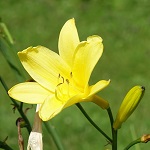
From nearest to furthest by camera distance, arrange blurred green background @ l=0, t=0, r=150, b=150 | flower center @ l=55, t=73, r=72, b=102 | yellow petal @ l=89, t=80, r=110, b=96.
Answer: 1. yellow petal @ l=89, t=80, r=110, b=96
2. flower center @ l=55, t=73, r=72, b=102
3. blurred green background @ l=0, t=0, r=150, b=150

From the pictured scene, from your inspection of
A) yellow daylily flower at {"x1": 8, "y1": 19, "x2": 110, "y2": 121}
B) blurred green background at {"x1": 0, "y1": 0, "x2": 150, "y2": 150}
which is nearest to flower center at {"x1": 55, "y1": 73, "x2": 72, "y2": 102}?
yellow daylily flower at {"x1": 8, "y1": 19, "x2": 110, "y2": 121}

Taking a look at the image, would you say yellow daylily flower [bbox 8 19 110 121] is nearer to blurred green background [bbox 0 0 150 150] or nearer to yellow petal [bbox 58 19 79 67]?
yellow petal [bbox 58 19 79 67]

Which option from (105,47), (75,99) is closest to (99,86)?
(75,99)

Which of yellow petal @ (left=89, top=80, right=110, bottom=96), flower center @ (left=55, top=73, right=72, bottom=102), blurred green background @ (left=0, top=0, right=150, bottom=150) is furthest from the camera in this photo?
blurred green background @ (left=0, top=0, right=150, bottom=150)

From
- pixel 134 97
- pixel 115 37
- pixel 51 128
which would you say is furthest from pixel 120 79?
pixel 134 97

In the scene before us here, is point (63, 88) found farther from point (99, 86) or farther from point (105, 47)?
point (105, 47)

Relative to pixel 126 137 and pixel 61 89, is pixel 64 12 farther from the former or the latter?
pixel 61 89

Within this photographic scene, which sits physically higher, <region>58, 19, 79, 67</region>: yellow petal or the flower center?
<region>58, 19, 79, 67</region>: yellow petal
